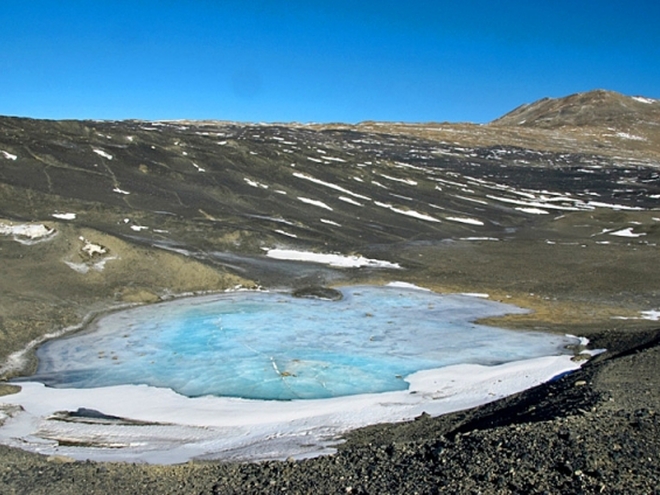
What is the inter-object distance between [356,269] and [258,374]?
564 inches

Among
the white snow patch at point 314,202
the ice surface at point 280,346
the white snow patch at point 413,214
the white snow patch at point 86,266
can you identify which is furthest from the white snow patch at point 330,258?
the white snow patch at point 413,214

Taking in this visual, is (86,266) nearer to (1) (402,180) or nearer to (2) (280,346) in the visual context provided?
(2) (280,346)

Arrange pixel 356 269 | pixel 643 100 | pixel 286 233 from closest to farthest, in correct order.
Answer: pixel 356 269 → pixel 286 233 → pixel 643 100

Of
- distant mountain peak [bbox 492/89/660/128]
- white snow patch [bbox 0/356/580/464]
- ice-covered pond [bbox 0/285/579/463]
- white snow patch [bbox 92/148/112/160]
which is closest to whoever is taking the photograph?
white snow patch [bbox 0/356/580/464]

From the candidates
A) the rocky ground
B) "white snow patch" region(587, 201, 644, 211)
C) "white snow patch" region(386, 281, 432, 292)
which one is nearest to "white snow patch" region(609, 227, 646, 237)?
the rocky ground

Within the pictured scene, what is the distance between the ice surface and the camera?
15.6m

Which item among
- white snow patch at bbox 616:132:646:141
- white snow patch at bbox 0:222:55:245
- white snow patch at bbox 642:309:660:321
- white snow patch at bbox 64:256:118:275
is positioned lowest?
white snow patch at bbox 642:309:660:321

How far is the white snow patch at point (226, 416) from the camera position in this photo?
36.9ft

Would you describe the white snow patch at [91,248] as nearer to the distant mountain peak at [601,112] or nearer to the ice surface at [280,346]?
the ice surface at [280,346]

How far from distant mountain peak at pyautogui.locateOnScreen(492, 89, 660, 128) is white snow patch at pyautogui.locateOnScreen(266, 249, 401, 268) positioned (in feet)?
507

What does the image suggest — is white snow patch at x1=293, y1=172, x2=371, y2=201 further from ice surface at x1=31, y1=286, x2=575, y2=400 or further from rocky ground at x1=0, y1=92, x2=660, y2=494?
ice surface at x1=31, y1=286, x2=575, y2=400

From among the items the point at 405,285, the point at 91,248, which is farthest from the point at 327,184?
the point at 91,248

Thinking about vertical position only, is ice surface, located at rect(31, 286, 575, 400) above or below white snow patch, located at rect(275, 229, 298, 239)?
below

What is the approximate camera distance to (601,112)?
181 m
